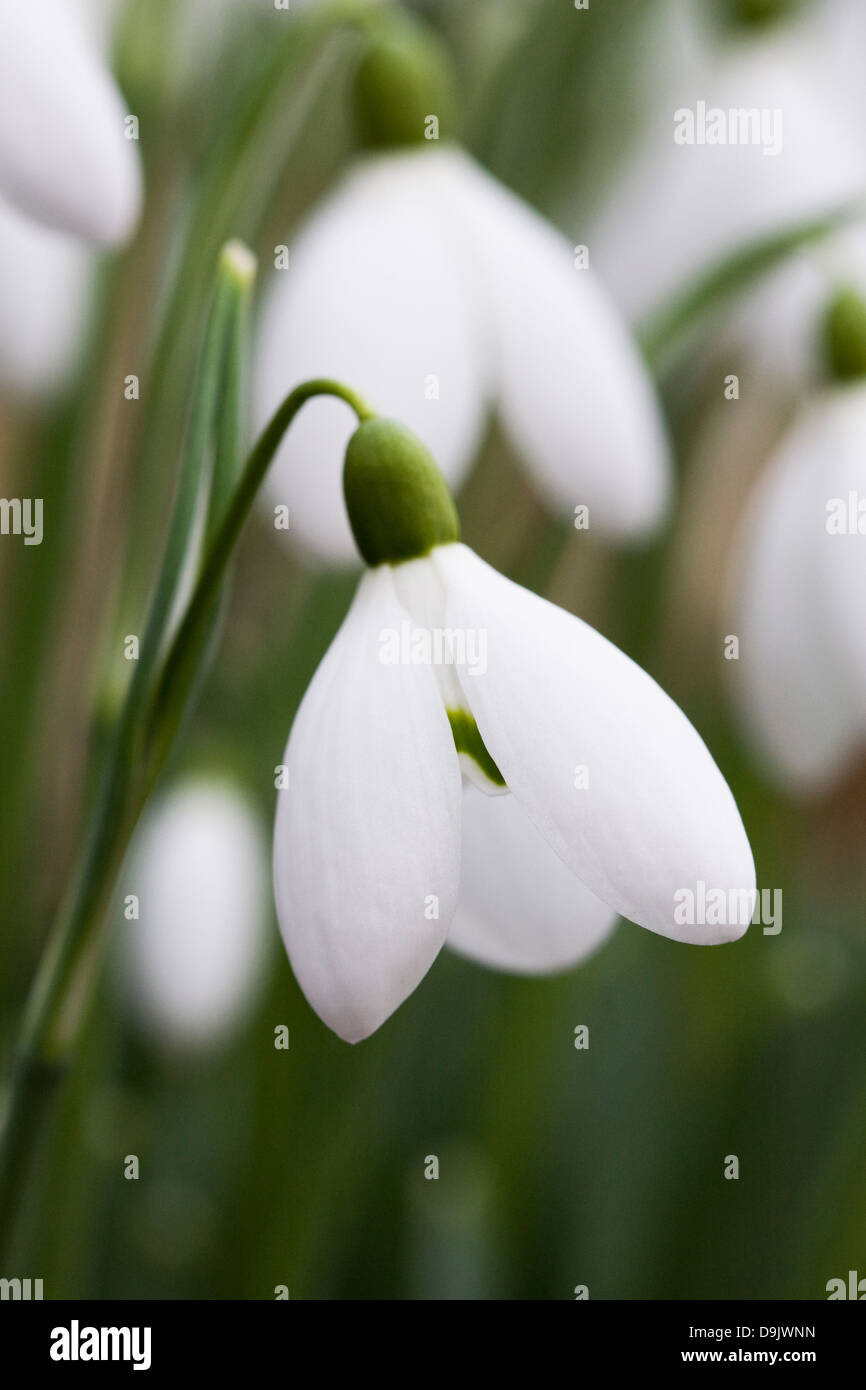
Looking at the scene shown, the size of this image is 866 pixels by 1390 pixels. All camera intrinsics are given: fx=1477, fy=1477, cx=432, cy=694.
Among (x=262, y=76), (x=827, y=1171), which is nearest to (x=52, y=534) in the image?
(x=262, y=76)

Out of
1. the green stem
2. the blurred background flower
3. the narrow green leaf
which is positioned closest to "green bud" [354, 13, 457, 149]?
the blurred background flower

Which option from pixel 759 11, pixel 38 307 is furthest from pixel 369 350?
pixel 759 11

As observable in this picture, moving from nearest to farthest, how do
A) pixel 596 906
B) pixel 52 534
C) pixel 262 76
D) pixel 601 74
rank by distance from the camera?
pixel 596 906, pixel 262 76, pixel 52 534, pixel 601 74

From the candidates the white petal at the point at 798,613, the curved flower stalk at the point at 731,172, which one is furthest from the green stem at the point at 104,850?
the curved flower stalk at the point at 731,172

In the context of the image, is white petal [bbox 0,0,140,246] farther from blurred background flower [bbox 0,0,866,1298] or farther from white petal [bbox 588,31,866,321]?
white petal [bbox 588,31,866,321]
